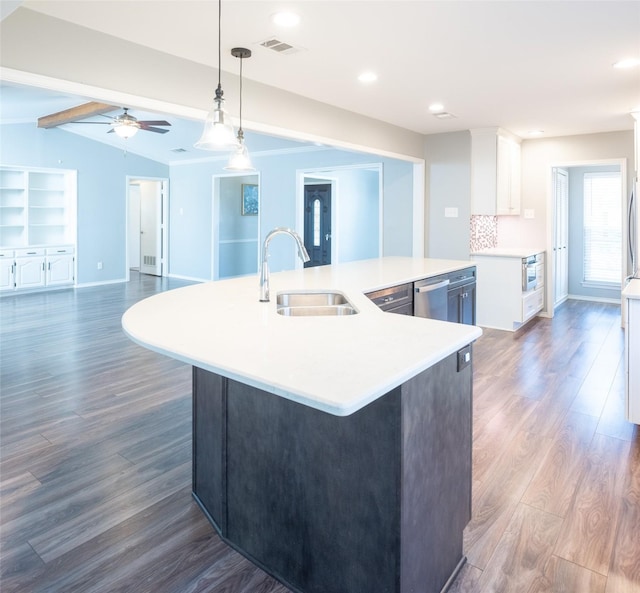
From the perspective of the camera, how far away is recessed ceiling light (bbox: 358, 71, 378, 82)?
366 centimetres

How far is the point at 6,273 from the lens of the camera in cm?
→ 803

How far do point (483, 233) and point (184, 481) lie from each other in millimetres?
5304

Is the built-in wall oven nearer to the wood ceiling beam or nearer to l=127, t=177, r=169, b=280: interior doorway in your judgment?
the wood ceiling beam

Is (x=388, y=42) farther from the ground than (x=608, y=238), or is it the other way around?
(x=388, y=42)

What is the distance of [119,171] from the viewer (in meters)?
9.45

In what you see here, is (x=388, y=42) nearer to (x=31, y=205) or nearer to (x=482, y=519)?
(x=482, y=519)

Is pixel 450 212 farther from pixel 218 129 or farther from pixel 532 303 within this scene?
pixel 218 129

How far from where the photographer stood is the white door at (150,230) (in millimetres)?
10639

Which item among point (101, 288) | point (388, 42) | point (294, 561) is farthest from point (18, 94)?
point (294, 561)

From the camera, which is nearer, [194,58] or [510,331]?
[194,58]

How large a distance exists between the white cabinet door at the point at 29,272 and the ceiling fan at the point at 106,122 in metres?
2.23

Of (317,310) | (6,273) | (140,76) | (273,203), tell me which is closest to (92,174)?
(6,273)

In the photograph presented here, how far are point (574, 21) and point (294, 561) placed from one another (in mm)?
3081

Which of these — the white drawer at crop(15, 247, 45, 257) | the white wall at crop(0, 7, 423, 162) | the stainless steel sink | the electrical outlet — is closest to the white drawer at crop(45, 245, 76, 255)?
the white drawer at crop(15, 247, 45, 257)
